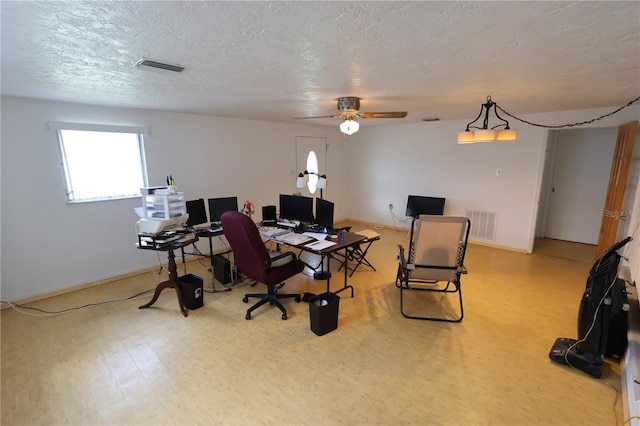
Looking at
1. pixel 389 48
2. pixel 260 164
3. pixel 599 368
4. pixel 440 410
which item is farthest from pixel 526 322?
pixel 260 164

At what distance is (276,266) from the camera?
9.79ft

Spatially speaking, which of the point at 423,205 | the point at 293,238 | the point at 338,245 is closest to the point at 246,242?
the point at 293,238

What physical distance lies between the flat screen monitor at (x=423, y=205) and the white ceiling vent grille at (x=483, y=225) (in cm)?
53

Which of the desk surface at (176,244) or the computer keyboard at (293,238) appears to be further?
the computer keyboard at (293,238)

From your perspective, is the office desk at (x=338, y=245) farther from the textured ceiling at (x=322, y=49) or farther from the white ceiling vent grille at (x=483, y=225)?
the white ceiling vent grille at (x=483, y=225)

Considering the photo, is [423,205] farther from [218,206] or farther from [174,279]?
[174,279]

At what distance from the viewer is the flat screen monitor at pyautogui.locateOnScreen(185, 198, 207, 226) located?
151 inches

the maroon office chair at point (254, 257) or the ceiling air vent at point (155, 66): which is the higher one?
the ceiling air vent at point (155, 66)

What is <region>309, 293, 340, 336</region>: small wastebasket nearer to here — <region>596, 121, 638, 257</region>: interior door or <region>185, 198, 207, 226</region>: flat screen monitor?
<region>185, 198, 207, 226</region>: flat screen monitor

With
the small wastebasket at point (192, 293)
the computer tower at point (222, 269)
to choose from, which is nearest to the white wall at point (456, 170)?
the computer tower at point (222, 269)

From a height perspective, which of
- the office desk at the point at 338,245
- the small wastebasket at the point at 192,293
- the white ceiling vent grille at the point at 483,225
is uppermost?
the office desk at the point at 338,245

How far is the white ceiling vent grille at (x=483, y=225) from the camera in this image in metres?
5.29

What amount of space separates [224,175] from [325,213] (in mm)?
2265

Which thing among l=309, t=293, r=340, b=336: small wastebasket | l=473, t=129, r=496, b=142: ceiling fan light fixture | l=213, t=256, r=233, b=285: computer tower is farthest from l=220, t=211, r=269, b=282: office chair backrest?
l=473, t=129, r=496, b=142: ceiling fan light fixture
